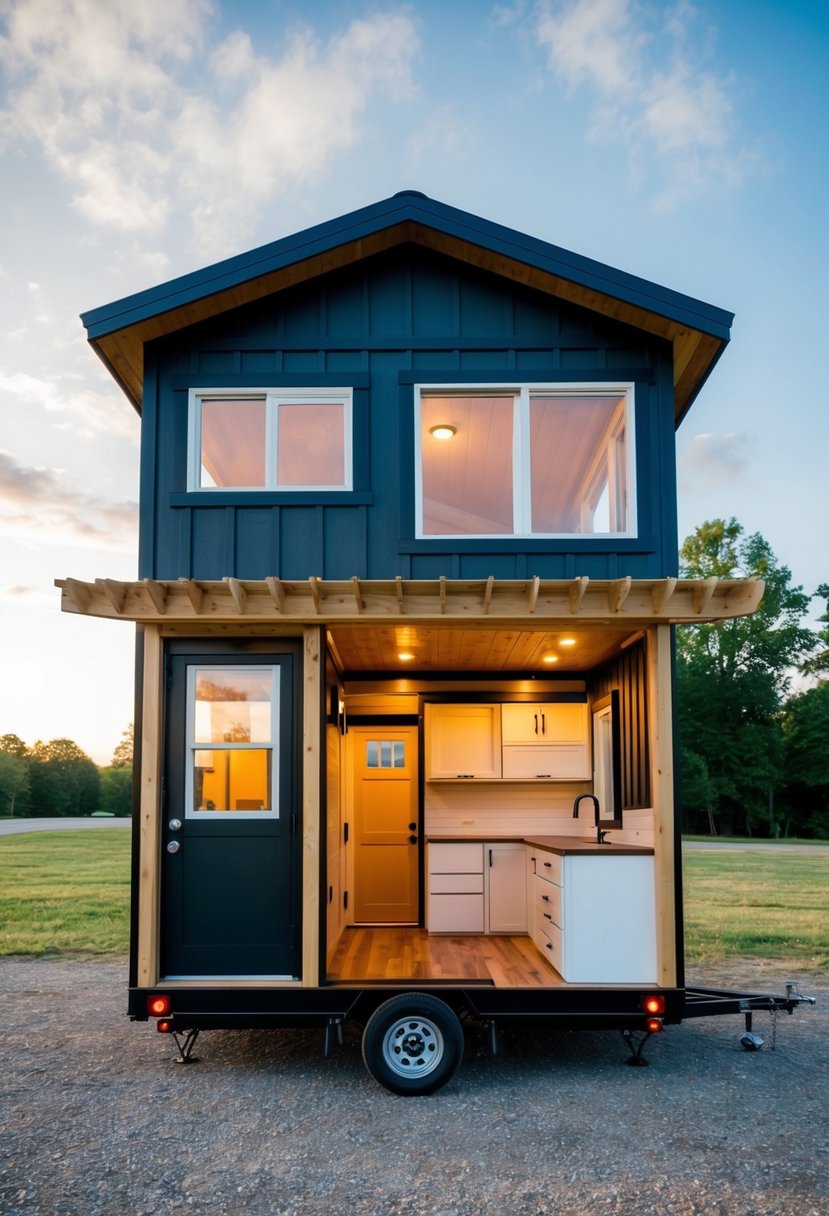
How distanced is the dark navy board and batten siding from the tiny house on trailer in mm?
18

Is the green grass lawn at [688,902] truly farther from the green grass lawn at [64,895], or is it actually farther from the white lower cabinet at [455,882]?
the white lower cabinet at [455,882]

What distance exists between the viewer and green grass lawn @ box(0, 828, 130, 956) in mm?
13250

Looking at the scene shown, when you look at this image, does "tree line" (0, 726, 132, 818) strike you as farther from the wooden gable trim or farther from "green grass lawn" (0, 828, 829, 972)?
the wooden gable trim

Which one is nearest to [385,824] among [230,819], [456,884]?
[456,884]

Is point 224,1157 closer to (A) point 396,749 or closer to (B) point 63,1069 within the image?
(B) point 63,1069

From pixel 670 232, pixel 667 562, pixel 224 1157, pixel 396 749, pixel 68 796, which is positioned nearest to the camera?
pixel 224 1157

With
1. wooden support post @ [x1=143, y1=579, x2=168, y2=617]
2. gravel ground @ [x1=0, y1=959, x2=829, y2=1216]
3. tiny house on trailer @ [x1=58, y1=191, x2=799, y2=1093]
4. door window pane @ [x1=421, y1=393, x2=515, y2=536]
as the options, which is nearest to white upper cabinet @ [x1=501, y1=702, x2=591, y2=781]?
tiny house on trailer @ [x1=58, y1=191, x2=799, y2=1093]

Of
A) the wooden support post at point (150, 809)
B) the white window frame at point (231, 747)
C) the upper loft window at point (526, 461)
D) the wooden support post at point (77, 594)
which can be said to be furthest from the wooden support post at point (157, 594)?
the upper loft window at point (526, 461)

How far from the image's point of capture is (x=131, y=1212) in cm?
442

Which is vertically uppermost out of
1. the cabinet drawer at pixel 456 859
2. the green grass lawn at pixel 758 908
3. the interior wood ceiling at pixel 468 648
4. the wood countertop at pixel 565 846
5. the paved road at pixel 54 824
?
the interior wood ceiling at pixel 468 648

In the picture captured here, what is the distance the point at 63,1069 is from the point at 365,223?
6269mm

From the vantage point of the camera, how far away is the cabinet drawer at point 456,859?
8.55m

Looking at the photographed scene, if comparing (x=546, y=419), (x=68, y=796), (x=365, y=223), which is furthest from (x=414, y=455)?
(x=68, y=796)

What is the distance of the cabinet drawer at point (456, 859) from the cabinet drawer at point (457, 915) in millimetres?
231
